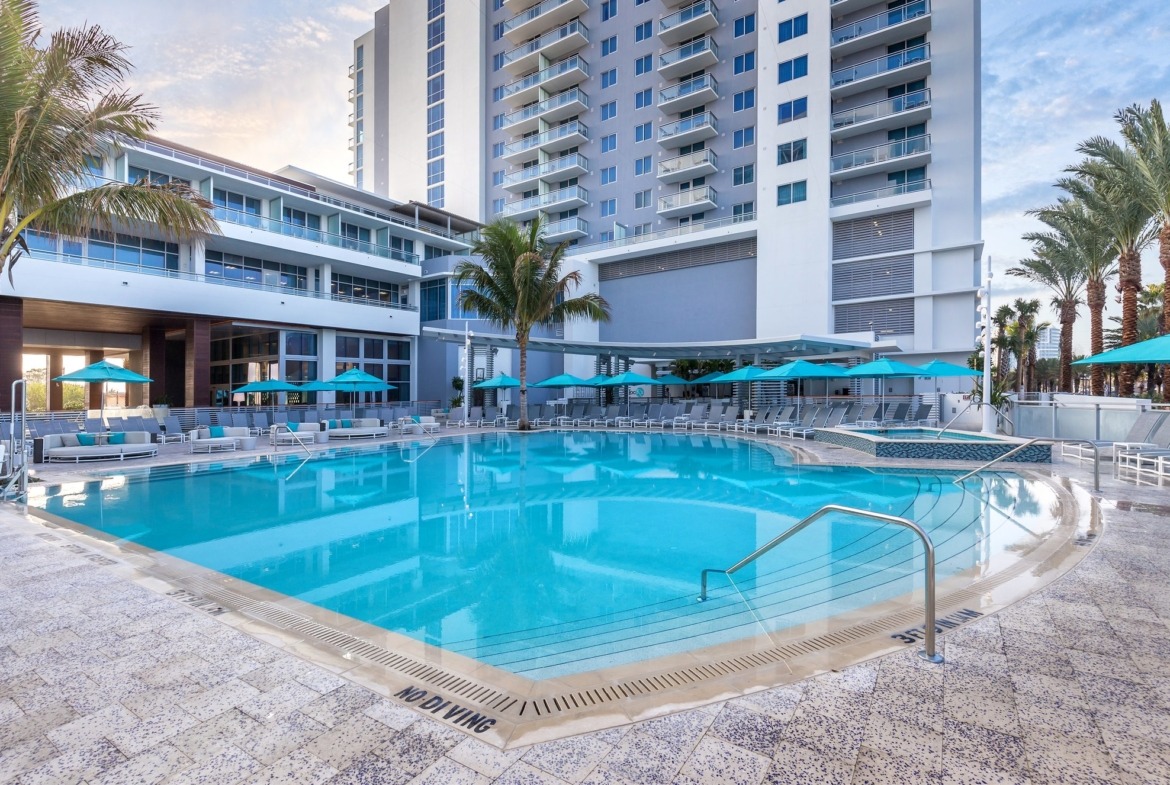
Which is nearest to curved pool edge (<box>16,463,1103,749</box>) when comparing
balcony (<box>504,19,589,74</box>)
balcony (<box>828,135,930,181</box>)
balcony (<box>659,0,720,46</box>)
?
balcony (<box>828,135,930,181</box>)

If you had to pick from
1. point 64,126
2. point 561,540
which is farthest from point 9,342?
point 561,540

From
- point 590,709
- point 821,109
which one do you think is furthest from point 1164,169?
point 590,709

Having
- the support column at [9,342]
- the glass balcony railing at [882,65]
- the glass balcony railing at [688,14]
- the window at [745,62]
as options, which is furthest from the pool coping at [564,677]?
the glass balcony railing at [688,14]

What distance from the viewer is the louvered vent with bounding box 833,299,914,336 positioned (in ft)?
85.5

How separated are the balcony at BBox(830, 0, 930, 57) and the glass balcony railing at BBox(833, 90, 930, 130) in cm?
287

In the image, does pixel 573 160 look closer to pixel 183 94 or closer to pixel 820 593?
pixel 183 94

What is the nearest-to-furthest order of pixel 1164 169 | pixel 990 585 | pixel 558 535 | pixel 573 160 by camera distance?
pixel 990 585 < pixel 558 535 < pixel 1164 169 < pixel 573 160

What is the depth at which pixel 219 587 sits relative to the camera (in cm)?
478

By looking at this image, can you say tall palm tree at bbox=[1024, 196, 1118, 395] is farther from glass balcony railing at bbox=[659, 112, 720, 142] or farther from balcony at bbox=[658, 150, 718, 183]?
glass balcony railing at bbox=[659, 112, 720, 142]

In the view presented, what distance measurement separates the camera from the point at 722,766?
7.29 feet

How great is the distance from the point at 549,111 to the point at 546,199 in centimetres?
573

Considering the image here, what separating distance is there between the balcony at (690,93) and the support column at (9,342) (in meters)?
30.0

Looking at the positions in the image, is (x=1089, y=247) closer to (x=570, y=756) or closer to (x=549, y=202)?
(x=549, y=202)

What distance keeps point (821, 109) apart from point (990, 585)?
93.8ft
